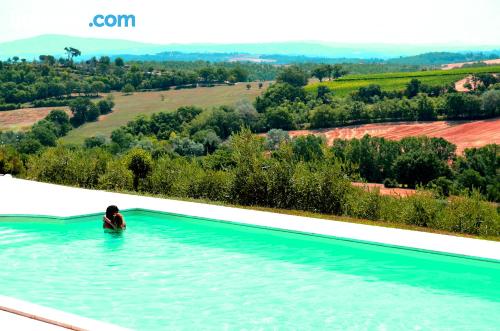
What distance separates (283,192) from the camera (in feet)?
36.8

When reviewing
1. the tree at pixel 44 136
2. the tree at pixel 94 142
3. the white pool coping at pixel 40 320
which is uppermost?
the white pool coping at pixel 40 320

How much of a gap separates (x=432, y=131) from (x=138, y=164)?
4396cm

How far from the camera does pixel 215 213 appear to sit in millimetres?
9992

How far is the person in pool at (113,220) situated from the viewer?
365 inches

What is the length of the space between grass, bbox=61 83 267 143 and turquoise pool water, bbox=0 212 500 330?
151 feet

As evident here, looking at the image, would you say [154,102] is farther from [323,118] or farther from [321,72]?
[321,72]

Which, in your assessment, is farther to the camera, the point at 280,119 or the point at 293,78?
the point at 293,78

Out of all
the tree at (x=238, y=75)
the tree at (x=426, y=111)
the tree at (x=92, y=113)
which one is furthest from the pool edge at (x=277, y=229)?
the tree at (x=238, y=75)

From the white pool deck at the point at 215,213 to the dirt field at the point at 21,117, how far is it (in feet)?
143

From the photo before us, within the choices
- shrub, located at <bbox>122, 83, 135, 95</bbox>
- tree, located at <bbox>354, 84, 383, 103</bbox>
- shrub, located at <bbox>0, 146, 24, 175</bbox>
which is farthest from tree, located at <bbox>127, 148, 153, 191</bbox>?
shrub, located at <bbox>122, 83, 135, 95</bbox>

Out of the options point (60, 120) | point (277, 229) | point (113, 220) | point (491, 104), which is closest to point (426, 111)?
point (491, 104)

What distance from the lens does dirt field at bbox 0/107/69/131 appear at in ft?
179

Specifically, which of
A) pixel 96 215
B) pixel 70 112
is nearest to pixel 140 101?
→ pixel 70 112

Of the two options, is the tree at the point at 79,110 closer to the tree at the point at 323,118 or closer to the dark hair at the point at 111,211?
the tree at the point at 323,118
